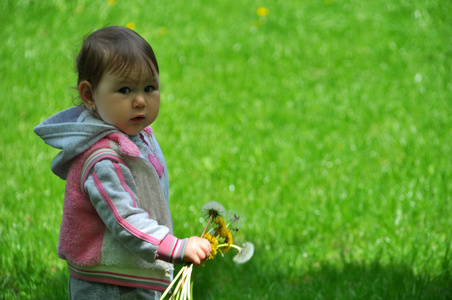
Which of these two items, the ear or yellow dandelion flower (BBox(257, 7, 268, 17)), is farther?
yellow dandelion flower (BBox(257, 7, 268, 17))

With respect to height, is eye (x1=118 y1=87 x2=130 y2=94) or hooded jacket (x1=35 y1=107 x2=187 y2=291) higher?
eye (x1=118 y1=87 x2=130 y2=94)

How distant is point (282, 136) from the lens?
5125 millimetres

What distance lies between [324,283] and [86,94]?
1896 millimetres

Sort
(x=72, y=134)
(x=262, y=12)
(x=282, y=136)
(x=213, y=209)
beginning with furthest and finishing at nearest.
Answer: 1. (x=262, y=12)
2. (x=282, y=136)
3. (x=213, y=209)
4. (x=72, y=134)

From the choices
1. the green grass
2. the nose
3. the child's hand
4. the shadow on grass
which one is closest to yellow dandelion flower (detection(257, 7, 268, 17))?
the green grass

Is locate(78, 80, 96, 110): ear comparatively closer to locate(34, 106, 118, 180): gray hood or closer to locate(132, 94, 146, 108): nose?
locate(34, 106, 118, 180): gray hood

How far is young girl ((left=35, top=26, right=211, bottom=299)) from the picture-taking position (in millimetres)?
1968

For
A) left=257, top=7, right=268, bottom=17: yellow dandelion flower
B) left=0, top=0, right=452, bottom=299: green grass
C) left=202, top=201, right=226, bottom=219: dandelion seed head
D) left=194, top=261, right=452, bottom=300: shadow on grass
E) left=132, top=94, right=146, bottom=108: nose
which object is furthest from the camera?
left=257, top=7, right=268, bottom=17: yellow dandelion flower

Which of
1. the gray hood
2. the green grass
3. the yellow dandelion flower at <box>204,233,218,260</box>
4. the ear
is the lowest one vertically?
the green grass

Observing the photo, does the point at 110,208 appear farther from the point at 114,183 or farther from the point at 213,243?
the point at 213,243

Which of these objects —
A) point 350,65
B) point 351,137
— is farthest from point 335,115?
point 350,65

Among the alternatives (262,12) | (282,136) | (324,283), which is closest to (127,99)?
(324,283)

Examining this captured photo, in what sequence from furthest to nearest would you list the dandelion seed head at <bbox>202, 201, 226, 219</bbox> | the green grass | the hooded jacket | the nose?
the green grass → the dandelion seed head at <bbox>202, 201, 226, 219</bbox> → the nose → the hooded jacket

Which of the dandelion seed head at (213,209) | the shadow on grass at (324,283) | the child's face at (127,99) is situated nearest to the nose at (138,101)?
the child's face at (127,99)
